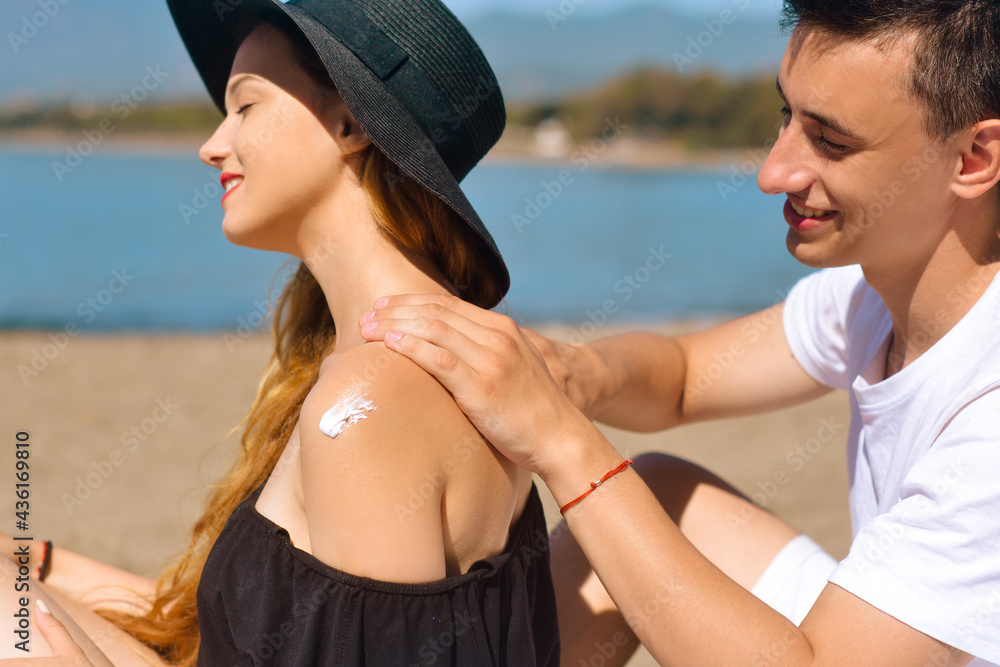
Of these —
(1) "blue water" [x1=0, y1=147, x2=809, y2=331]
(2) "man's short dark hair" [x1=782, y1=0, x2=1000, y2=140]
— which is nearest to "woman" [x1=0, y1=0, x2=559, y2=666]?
(1) "blue water" [x1=0, y1=147, x2=809, y2=331]

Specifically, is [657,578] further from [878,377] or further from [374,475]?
[878,377]

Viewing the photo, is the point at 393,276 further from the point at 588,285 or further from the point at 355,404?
the point at 588,285

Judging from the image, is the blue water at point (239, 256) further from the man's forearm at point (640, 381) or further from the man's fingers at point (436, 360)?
the man's fingers at point (436, 360)

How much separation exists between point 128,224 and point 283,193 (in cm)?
1753

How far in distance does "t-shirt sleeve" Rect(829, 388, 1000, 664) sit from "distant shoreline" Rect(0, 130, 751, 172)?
33.7 m

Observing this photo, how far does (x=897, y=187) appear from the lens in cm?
173

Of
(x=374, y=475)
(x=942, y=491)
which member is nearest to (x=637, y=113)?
(x=942, y=491)

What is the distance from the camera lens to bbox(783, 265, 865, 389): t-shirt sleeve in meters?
2.41

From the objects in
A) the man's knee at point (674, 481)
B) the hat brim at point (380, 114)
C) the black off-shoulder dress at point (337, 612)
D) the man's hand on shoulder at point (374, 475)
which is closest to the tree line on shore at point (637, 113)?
the hat brim at point (380, 114)

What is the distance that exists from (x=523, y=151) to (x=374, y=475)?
184 feet

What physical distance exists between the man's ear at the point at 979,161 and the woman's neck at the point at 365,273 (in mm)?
1152

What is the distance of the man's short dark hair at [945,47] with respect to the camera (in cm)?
166

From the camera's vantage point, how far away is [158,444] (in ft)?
16.9

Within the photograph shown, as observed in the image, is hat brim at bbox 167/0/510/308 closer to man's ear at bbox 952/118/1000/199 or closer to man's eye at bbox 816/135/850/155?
man's eye at bbox 816/135/850/155
